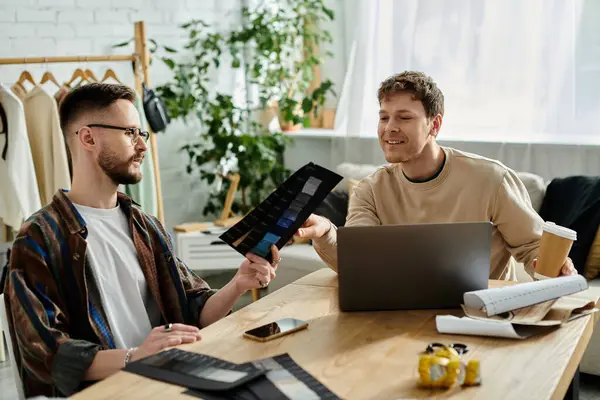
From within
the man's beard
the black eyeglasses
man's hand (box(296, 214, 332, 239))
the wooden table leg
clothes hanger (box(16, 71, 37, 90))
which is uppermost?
clothes hanger (box(16, 71, 37, 90))

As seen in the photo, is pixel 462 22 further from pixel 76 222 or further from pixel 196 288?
pixel 76 222

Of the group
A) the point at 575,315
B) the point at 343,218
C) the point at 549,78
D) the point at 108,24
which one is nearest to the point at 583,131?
the point at 549,78

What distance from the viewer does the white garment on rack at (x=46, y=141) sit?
3.60 meters

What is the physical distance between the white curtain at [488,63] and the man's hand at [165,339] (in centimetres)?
284

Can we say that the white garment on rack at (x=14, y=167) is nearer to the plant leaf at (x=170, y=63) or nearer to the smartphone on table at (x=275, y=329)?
the plant leaf at (x=170, y=63)

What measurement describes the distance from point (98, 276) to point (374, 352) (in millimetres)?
717

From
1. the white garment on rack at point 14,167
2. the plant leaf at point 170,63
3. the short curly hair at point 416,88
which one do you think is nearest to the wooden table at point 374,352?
the short curly hair at point 416,88

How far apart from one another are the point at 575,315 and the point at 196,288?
3.23 feet

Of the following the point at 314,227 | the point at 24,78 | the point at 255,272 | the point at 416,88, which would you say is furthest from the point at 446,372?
the point at 24,78

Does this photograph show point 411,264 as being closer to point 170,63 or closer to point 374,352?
point 374,352

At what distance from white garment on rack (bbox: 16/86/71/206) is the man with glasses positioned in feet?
5.35

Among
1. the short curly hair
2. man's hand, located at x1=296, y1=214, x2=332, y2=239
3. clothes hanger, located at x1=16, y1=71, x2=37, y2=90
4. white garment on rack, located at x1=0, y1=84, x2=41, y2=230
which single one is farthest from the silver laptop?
clothes hanger, located at x1=16, y1=71, x2=37, y2=90

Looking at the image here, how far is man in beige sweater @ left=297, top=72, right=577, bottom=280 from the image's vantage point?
2352 millimetres

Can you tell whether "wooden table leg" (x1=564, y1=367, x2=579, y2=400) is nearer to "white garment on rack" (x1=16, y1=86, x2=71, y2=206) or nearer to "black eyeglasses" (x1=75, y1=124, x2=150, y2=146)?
"black eyeglasses" (x1=75, y1=124, x2=150, y2=146)
